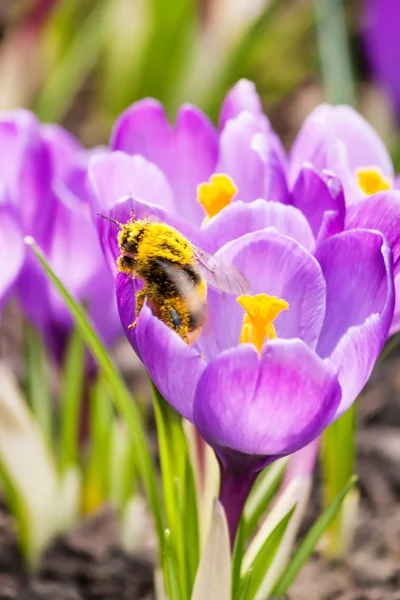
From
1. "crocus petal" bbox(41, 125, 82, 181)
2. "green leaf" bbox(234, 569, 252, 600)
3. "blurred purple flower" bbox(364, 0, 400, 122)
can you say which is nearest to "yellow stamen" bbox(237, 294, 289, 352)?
"green leaf" bbox(234, 569, 252, 600)

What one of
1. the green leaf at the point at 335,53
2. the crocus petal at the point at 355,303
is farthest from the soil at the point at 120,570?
the green leaf at the point at 335,53

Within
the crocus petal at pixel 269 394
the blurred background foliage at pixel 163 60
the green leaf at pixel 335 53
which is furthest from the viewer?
the blurred background foliage at pixel 163 60

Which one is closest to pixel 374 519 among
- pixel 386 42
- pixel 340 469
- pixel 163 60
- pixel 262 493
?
pixel 340 469

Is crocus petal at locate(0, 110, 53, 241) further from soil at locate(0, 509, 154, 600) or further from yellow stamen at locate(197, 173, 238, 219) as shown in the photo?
soil at locate(0, 509, 154, 600)

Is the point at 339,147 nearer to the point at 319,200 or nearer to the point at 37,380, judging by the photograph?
the point at 319,200

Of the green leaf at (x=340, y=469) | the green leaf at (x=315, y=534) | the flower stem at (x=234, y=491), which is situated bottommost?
the green leaf at (x=340, y=469)

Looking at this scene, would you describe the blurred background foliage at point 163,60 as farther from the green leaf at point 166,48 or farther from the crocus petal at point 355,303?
the crocus petal at point 355,303

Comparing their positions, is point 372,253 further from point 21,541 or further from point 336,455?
point 21,541
